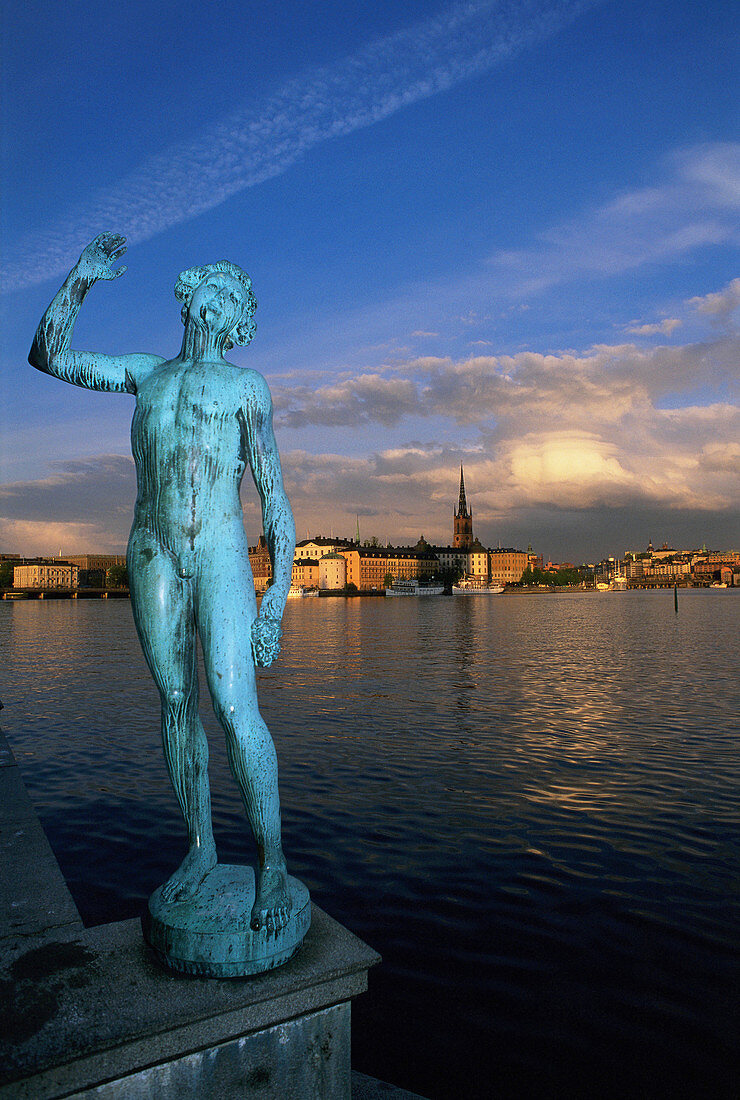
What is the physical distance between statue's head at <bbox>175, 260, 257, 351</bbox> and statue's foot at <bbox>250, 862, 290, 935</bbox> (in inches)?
87.1

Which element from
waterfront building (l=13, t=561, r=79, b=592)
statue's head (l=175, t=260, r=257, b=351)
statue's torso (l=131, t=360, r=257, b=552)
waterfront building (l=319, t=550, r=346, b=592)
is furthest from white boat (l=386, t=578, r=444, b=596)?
statue's torso (l=131, t=360, r=257, b=552)

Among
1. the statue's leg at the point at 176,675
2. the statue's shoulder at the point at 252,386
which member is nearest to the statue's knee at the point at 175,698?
the statue's leg at the point at 176,675

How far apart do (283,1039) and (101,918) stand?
4317 millimetres

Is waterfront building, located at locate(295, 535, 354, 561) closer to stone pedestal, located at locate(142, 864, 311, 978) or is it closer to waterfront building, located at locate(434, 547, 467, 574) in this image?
waterfront building, located at locate(434, 547, 467, 574)

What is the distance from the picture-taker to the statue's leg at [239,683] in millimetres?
2963

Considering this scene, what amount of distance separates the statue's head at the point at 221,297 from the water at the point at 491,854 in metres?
4.18

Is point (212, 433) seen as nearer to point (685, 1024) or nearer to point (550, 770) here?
point (685, 1024)

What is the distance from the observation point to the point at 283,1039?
260 cm

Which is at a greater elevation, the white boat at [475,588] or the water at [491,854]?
the white boat at [475,588]

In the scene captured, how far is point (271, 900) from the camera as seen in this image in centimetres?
285

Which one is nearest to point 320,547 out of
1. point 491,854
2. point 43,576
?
point 43,576

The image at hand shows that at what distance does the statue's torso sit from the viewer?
9.90 feet

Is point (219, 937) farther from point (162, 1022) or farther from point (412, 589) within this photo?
point (412, 589)

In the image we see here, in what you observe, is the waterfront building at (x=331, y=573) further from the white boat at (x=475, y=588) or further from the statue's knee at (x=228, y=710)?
the statue's knee at (x=228, y=710)
